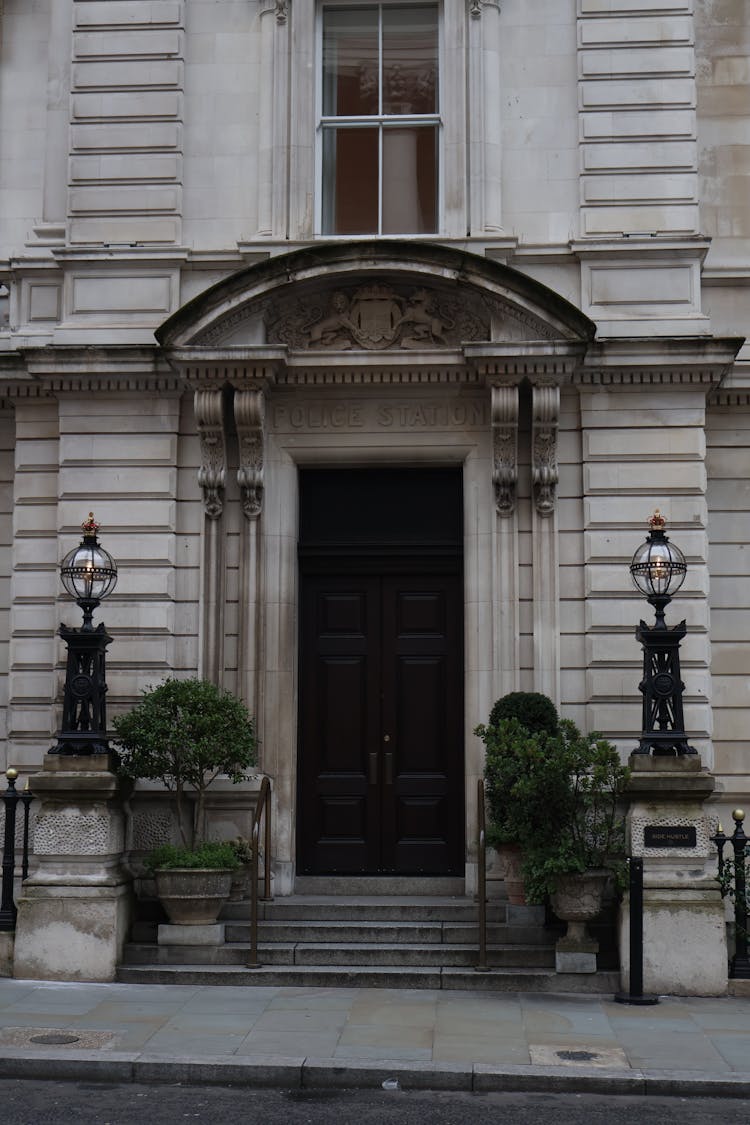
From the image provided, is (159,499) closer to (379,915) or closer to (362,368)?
(362,368)

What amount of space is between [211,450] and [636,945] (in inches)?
255

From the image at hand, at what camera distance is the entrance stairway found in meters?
11.6

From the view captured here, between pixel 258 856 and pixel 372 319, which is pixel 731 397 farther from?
pixel 258 856

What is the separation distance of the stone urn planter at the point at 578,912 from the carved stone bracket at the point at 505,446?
3.94 meters

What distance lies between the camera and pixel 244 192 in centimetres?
1468

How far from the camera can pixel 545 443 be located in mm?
13836

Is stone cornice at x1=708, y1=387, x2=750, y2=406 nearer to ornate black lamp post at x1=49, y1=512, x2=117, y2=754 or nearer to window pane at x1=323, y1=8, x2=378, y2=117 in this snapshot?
window pane at x1=323, y1=8, x2=378, y2=117

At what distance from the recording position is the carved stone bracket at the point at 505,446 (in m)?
13.7

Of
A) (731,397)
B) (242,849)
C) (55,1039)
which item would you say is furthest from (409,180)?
(55,1039)

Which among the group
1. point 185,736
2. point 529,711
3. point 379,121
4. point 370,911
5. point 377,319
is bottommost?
point 370,911

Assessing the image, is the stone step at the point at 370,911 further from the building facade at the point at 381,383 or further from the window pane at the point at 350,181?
the window pane at the point at 350,181

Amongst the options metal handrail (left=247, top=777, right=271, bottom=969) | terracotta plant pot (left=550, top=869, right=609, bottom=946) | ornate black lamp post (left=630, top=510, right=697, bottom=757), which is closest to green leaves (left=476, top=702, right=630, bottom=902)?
terracotta plant pot (left=550, top=869, right=609, bottom=946)

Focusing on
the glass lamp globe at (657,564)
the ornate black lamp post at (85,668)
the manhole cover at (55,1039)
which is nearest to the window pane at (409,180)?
the glass lamp globe at (657,564)

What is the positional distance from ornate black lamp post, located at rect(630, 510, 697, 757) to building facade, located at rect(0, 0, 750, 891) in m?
1.41
